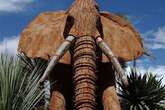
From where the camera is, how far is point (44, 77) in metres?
11.5

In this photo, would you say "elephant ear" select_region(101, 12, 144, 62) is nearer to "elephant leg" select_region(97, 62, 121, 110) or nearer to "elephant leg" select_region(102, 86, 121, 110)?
"elephant leg" select_region(97, 62, 121, 110)

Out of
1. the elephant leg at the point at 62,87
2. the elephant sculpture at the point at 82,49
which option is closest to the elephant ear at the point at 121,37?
the elephant sculpture at the point at 82,49

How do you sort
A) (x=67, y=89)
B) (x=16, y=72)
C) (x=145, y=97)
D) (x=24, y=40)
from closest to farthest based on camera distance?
(x=16, y=72) → (x=67, y=89) → (x=24, y=40) → (x=145, y=97)

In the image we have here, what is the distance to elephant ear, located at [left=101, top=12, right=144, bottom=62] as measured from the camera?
13737 mm

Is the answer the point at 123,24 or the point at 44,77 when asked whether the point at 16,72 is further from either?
the point at 123,24

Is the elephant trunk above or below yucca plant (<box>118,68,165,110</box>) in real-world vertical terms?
below

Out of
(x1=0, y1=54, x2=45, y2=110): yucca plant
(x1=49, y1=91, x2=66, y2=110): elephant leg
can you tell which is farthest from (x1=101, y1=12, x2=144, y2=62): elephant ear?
(x1=0, y1=54, x2=45, y2=110): yucca plant

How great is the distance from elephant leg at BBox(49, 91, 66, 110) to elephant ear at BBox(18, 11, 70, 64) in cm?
69

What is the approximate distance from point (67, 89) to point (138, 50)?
79.4 inches

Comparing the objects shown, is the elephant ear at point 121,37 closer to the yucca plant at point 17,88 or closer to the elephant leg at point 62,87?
the elephant leg at point 62,87

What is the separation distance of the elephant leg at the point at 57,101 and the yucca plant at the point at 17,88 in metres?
1.17

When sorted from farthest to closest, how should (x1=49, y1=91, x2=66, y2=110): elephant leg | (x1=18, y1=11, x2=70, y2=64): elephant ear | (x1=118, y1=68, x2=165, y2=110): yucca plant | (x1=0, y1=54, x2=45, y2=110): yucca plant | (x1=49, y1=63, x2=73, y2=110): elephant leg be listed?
(x1=118, y1=68, x2=165, y2=110): yucca plant < (x1=18, y1=11, x2=70, y2=64): elephant ear < (x1=49, y1=63, x2=73, y2=110): elephant leg < (x1=49, y1=91, x2=66, y2=110): elephant leg < (x1=0, y1=54, x2=45, y2=110): yucca plant

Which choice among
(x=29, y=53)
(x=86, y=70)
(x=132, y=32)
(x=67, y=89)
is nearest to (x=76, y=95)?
(x=86, y=70)

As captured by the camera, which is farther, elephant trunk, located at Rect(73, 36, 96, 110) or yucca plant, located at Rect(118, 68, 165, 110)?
yucca plant, located at Rect(118, 68, 165, 110)
